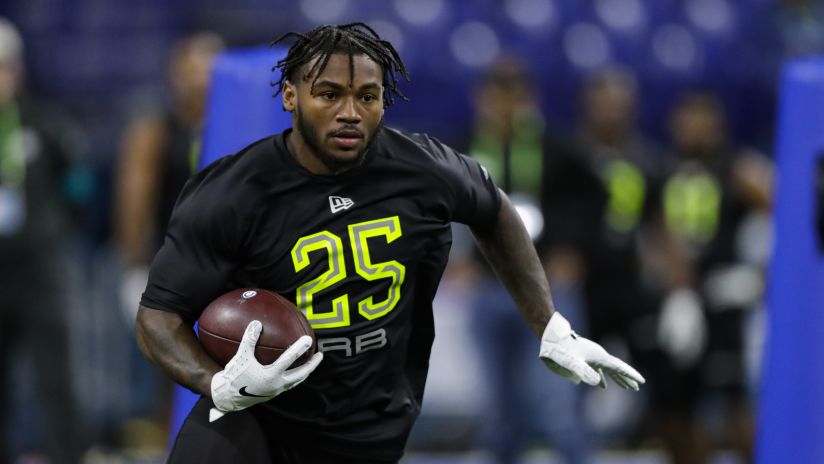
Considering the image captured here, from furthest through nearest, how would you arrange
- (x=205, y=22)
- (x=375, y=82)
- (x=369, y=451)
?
1. (x=205, y=22)
2. (x=369, y=451)
3. (x=375, y=82)

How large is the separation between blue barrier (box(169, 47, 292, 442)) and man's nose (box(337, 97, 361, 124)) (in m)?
1.23

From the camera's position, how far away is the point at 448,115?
927cm

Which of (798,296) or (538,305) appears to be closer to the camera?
(538,305)

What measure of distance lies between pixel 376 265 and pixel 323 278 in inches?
5.3

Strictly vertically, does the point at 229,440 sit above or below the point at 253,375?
below

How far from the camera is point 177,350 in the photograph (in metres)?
3.18

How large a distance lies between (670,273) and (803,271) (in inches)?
95.2

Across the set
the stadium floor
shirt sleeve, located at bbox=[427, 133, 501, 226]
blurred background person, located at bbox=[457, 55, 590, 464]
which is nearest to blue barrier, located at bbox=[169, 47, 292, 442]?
shirt sleeve, located at bbox=[427, 133, 501, 226]

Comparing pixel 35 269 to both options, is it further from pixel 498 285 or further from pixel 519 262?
pixel 519 262

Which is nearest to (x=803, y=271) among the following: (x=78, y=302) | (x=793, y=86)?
(x=793, y=86)

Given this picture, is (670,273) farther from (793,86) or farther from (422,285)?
(422,285)

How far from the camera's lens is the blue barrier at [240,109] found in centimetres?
445

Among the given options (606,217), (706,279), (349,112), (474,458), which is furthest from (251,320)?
(474,458)

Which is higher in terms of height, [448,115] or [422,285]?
[448,115]
